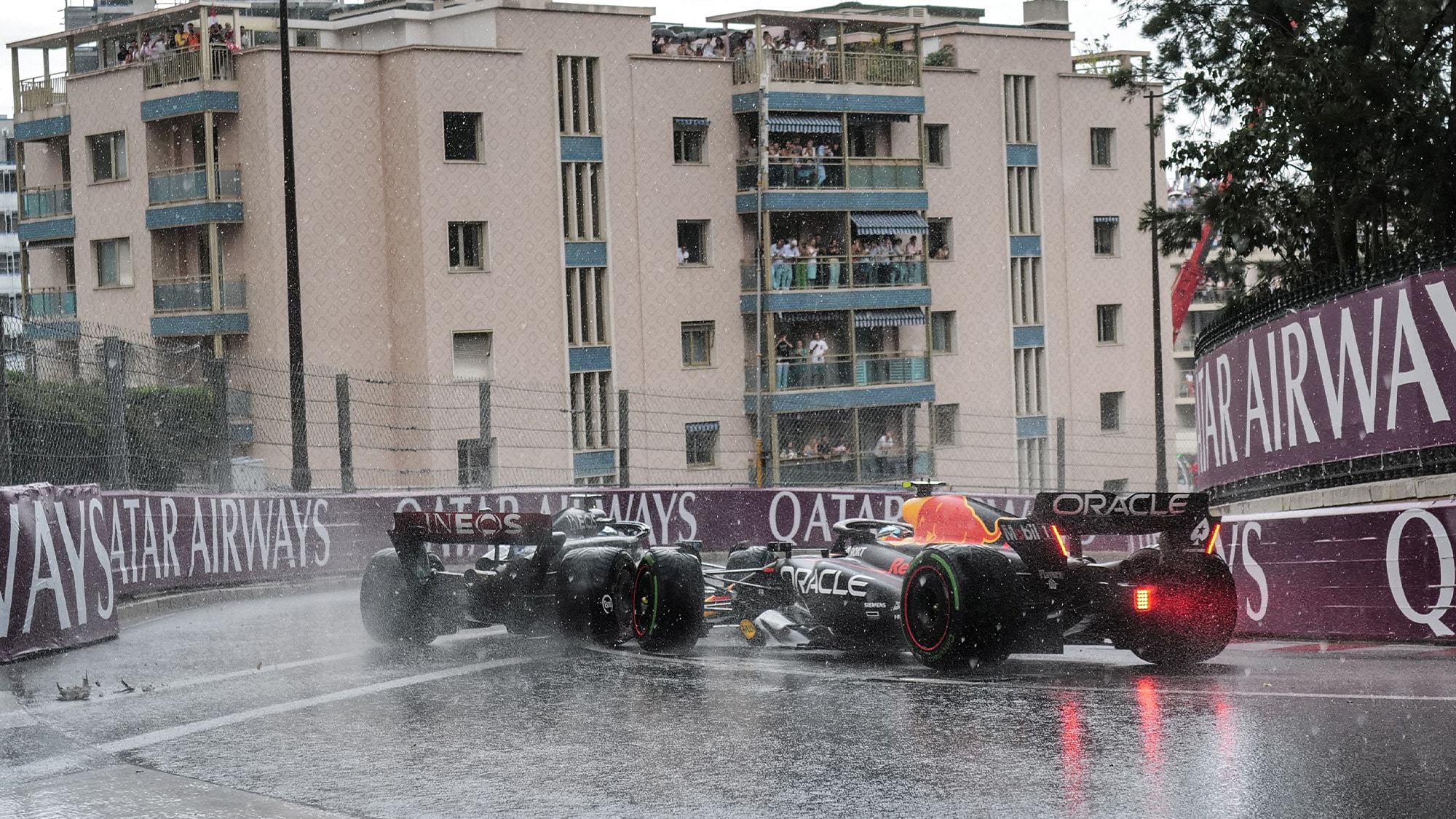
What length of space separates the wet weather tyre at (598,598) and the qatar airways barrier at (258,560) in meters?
1.31

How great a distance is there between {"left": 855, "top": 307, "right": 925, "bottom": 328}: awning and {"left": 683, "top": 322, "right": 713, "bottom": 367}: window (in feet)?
12.5

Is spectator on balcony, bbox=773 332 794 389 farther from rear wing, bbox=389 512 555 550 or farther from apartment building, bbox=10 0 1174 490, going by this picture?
rear wing, bbox=389 512 555 550

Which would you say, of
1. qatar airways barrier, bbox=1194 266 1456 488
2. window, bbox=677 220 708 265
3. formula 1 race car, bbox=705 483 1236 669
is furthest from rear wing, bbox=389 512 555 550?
window, bbox=677 220 708 265

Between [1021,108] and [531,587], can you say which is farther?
[1021,108]

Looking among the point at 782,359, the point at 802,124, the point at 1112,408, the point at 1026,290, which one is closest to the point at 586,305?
the point at 782,359

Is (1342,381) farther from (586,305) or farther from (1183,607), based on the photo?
(586,305)

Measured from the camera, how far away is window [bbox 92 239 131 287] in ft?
144

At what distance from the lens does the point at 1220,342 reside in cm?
1616

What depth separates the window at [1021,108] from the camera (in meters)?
50.6

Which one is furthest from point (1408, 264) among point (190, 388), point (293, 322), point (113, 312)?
point (113, 312)

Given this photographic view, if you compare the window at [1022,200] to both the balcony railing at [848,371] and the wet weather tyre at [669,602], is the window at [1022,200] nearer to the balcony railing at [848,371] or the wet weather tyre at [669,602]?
the balcony railing at [848,371]

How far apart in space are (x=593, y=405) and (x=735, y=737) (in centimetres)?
3474

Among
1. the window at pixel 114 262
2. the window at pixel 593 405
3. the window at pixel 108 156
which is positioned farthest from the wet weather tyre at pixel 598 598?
the window at pixel 108 156

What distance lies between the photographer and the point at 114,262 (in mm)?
44312
